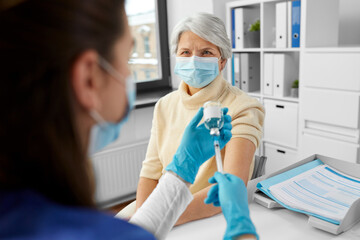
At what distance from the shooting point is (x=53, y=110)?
0.44 meters

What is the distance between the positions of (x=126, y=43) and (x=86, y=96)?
12cm

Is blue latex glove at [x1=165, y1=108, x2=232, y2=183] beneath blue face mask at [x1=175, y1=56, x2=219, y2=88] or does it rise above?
beneath

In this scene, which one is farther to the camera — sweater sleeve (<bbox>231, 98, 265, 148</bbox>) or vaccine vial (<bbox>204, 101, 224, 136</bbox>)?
sweater sleeve (<bbox>231, 98, 265, 148</bbox>)

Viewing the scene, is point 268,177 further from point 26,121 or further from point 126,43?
point 26,121

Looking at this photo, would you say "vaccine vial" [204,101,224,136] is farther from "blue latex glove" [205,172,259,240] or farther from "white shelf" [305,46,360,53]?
"white shelf" [305,46,360,53]

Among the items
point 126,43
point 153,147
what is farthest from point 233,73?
point 126,43

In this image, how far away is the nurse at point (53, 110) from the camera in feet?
1.37

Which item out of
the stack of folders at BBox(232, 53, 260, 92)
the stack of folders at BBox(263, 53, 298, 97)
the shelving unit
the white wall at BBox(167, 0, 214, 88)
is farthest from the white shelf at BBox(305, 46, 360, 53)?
the white wall at BBox(167, 0, 214, 88)

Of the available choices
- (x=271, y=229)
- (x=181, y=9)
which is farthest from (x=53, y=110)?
(x=181, y=9)

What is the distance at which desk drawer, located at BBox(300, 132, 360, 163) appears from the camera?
7.36 feet

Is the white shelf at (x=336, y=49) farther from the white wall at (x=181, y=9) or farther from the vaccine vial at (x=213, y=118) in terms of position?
the vaccine vial at (x=213, y=118)

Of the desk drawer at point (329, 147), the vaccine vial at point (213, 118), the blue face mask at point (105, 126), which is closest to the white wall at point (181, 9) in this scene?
the desk drawer at point (329, 147)

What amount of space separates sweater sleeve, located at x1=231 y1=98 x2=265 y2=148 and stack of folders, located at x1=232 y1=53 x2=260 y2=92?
1.54 metres

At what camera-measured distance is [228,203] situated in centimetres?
77
